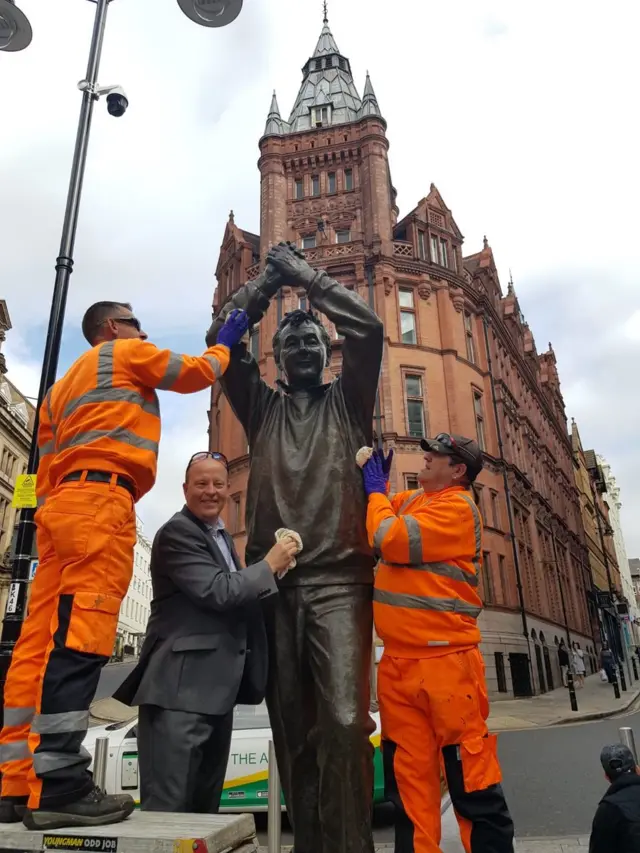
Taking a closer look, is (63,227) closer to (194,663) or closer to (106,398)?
(106,398)

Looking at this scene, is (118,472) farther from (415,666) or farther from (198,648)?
(415,666)

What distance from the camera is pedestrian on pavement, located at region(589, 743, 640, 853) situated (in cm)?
329

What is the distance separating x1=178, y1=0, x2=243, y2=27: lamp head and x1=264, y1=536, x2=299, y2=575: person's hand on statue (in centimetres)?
673

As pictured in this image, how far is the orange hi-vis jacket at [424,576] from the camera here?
276cm

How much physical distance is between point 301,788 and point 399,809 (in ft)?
1.32

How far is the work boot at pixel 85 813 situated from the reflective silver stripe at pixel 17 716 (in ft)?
1.35

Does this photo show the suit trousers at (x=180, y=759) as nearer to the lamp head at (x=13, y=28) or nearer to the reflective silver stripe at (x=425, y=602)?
the reflective silver stripe at (x=425, y=602)

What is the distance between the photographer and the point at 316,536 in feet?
8.96

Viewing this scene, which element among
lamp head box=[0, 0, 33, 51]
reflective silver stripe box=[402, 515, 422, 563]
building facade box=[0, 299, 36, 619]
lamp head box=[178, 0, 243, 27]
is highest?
building facade box=[0, 299, 36, 619]

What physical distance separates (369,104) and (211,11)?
2856 cm

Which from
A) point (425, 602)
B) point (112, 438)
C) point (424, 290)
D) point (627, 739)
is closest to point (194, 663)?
point (112, 438)

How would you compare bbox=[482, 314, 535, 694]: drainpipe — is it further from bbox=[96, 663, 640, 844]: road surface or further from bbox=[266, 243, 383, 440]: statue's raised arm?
bbox=[266, 243, 383, 440]: statue's raised arm

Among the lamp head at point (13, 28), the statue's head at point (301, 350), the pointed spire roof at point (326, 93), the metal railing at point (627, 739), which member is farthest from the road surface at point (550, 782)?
the pointed spire roof at point (326, 93)

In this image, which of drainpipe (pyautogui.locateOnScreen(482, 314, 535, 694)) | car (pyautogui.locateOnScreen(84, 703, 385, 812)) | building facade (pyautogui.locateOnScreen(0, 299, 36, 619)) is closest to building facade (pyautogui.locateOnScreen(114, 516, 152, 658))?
building facade (pyautogui.locateOnScreen(0, 299, 36, 619))
